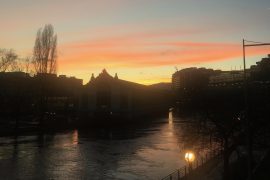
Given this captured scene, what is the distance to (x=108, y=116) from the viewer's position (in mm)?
103875

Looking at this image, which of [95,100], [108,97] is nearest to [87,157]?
[108,97]

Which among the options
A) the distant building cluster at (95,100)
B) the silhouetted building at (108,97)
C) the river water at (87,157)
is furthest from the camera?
the silhouetted building at (108,97)

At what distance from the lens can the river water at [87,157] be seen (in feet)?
119

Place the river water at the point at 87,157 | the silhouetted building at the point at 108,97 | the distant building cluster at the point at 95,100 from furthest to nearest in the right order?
the silhouetted building at the point at 108,97 → the distant building cluster at the point at 95,100 → the river water at the point at 87,157

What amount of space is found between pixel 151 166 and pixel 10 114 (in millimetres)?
69868

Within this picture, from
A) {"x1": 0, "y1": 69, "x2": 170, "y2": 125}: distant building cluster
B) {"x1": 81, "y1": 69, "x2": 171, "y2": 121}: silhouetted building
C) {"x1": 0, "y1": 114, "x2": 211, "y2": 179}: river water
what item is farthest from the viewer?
{"x1": 81, "y1": 69, "x2": 171, "y2": 121}: silhouetted building

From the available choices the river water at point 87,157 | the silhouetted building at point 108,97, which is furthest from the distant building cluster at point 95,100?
the river water at point 87,157

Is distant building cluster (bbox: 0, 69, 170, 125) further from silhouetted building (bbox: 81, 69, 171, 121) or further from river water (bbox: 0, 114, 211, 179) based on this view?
river water (bbox: 0, 114, 211, 179)

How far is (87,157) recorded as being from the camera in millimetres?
46031

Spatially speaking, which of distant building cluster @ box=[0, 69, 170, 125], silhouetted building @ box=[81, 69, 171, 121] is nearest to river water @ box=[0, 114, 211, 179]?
distant building cluster @ box=[0, 69, 170, 125]

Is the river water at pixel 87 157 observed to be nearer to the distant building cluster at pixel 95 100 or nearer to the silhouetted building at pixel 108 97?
the distant building cluster at pixel 95 100

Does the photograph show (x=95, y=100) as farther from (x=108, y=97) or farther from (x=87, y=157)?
(x=87, y=157)

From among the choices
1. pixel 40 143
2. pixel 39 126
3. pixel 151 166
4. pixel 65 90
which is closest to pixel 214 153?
pixel 151 166

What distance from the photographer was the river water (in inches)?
1422
